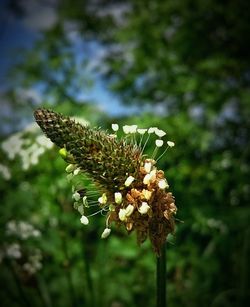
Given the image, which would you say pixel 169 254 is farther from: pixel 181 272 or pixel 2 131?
pixel 2 131

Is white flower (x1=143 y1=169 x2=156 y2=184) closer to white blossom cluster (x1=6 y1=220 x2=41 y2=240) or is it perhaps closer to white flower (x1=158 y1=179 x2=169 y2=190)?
white flower (x1=158 y1=179 x2=169 y2=190)

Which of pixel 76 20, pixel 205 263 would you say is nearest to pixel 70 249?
pixel 205 263

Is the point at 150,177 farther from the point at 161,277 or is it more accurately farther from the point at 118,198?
the point at 161,277

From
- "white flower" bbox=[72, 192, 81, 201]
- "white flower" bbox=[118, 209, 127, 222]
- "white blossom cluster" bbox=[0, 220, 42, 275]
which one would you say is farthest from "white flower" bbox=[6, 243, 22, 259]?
"white flower" bbox=[118, 209, 127, 222]

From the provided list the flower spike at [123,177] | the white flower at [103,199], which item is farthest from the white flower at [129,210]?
the white flower at [103,199]

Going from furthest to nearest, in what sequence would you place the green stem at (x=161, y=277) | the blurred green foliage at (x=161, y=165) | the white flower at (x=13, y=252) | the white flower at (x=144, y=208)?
the blurred green foliage at (x=161, y=165)
the white flower at (x=13, y=252)
the green stem at (x=161, y=277)
the white flower at (x=144, y=208)

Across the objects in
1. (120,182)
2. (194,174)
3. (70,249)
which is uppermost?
(194,174)

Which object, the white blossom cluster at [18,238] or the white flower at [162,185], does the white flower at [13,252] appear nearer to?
the white blossom cluster at [18,238]

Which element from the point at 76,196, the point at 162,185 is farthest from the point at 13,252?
the point at 162,185
